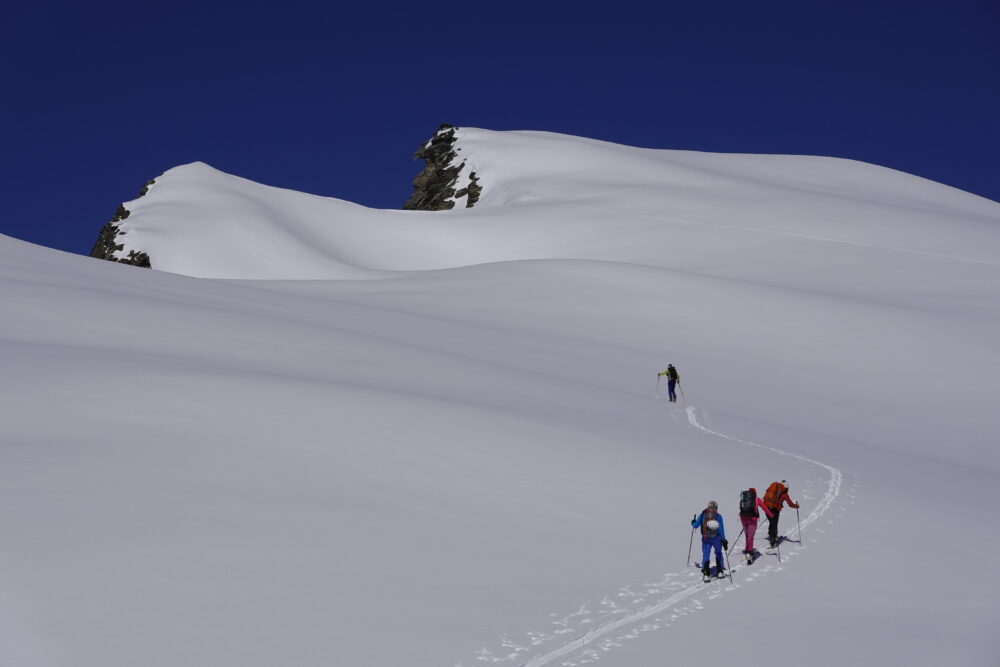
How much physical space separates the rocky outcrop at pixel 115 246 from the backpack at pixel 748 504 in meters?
70.8

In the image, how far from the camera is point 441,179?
9544 centimetres

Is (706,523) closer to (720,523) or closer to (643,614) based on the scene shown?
(720,523)

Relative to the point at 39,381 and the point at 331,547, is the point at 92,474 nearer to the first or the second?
the point at 331,547

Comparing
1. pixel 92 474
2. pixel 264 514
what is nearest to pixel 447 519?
pixel 264 514

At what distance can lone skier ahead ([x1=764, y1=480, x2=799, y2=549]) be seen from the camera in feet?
42.5

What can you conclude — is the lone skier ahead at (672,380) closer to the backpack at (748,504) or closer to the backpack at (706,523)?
the backpack at (748,504)

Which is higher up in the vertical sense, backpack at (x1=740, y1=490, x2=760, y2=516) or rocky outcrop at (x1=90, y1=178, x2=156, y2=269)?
rocky outcrop at (x1=90, y1=178, x2=156, y2=269)

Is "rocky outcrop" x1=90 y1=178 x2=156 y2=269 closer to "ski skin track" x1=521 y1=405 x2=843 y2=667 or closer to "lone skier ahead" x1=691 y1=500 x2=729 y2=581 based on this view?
"ski skin track" x1=521 y1=405 x2=843 y2=667

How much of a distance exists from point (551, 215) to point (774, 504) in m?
57.1

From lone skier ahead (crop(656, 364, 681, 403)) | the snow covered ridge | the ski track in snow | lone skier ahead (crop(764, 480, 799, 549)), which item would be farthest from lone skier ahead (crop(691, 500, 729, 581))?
the snow covered ridge

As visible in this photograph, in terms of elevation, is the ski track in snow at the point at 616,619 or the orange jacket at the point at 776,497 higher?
the orange jacket at the point at 776,497

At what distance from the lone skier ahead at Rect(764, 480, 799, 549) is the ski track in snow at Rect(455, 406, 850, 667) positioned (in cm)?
59

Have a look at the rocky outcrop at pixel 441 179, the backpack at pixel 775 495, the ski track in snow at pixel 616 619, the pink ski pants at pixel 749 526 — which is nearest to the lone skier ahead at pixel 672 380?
the backpack at pixel 775 495

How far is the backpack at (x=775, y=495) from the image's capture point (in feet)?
43.1
